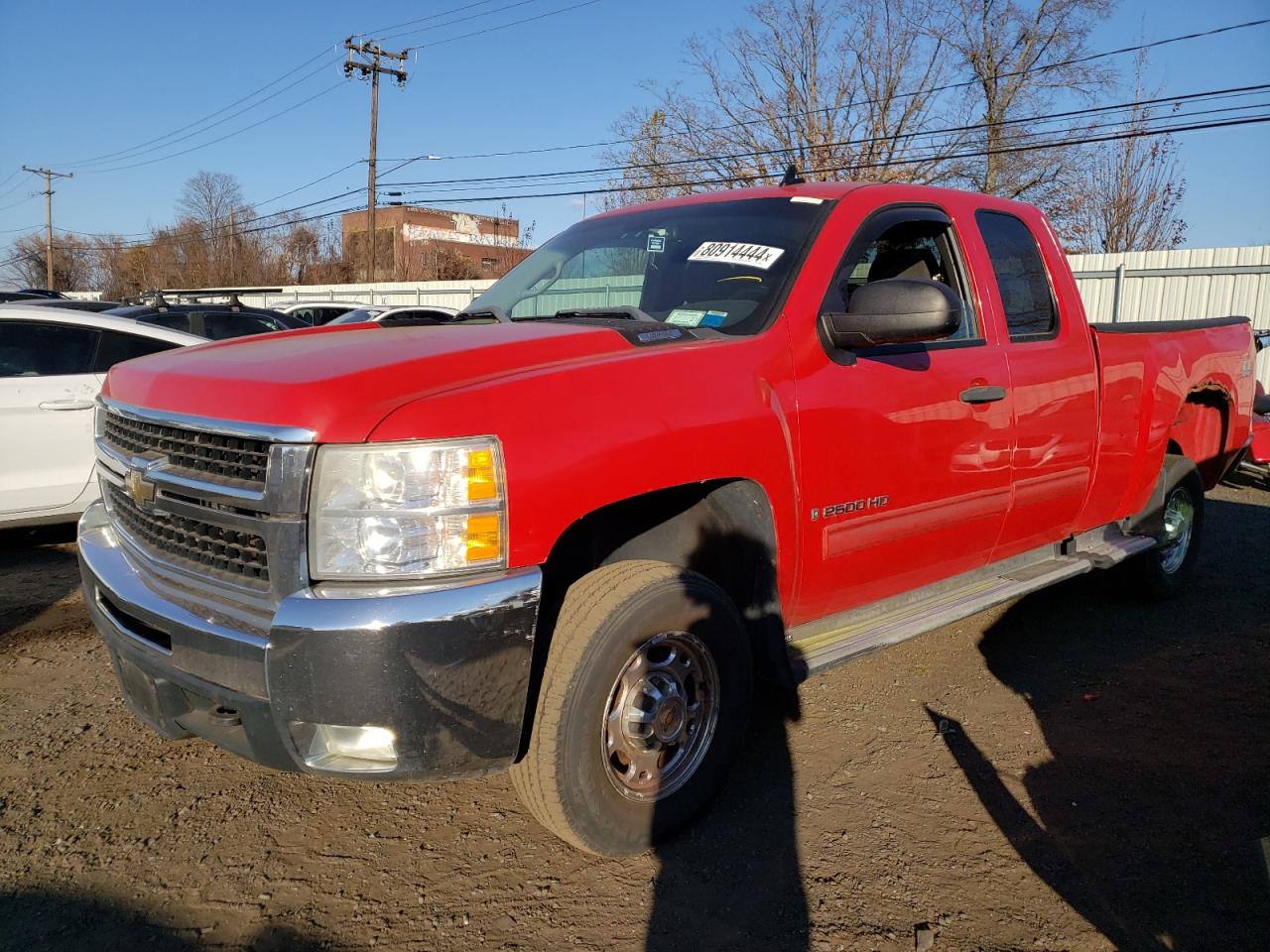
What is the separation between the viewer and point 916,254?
3930mm

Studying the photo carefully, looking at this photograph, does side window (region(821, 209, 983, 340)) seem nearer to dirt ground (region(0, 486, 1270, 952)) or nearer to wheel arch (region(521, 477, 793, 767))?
wheel arch (region(521, 477, 793, 767))

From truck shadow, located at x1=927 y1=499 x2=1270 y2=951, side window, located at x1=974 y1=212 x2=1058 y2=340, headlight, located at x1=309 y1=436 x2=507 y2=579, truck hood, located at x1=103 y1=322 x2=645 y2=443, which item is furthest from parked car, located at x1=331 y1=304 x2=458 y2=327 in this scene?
truck shadow, located at x1=927 y1=499 x2=1270 y2=951

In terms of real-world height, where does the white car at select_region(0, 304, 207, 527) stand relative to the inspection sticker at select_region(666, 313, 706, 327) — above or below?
below

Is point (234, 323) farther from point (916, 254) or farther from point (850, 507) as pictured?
point (850, 507)

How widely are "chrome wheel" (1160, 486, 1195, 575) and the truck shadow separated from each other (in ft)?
0.87

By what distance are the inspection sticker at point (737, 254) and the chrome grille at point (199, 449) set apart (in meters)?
1.82

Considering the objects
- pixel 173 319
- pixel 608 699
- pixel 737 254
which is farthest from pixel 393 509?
pixel 173 319

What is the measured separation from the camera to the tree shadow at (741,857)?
2510 millimetres

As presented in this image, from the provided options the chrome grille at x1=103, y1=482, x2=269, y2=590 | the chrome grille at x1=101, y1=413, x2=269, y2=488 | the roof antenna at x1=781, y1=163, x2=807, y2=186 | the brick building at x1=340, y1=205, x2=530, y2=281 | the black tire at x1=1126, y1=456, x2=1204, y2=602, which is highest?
the brick building at x1=340, y1=205, x2=530, y2=281

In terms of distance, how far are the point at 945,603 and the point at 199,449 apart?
110 inches

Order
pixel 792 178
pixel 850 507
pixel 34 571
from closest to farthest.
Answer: pixel 850 507 → pixel 792 178 → pixel 34 571

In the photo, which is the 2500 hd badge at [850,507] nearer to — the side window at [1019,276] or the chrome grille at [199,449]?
the side window at [1019,276]

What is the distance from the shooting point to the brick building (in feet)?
151

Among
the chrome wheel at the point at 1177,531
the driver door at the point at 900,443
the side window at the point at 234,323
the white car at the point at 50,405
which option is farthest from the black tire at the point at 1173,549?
the side window at the point at 234,323
